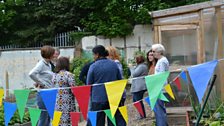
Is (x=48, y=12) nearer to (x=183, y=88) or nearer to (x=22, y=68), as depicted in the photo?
(x=22, y=68)

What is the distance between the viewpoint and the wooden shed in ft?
22.9

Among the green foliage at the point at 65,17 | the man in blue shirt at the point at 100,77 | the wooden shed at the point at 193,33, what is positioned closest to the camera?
the man in blue shirt at the point at 100,77

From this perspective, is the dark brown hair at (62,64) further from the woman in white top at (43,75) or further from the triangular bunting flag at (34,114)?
the triangular bunting flag at (34,114)

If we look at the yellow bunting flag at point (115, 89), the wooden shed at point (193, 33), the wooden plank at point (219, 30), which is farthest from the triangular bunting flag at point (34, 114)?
the wooden plank at point (219, 30)

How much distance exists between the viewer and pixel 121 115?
5.72 m

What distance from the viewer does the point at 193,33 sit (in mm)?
7473

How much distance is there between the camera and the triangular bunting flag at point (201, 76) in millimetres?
4355

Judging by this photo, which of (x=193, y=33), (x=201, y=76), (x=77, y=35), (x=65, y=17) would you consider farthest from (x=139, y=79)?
(x=65, y=17)

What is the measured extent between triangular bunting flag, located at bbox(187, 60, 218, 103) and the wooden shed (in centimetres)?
252

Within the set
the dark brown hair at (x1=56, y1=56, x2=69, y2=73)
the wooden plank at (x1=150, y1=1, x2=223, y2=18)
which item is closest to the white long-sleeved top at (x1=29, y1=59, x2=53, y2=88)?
the dark brown hair at (x1=56, y1=56, x2=69, y2=73)

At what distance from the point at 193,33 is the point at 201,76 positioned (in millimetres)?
3166

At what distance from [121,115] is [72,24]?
12079mm

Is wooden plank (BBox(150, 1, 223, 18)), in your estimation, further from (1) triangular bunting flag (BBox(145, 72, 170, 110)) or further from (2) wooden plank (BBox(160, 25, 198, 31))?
(1) triangular bunting flag (BBox(145, 72, 170, 110))

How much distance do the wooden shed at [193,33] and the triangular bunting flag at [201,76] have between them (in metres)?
2.52
